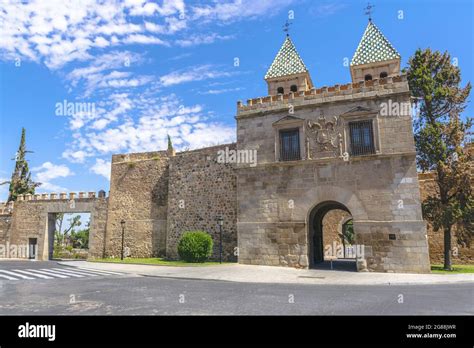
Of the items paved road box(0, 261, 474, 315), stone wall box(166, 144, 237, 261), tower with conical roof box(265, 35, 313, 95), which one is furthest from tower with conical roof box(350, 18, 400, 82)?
paved road box(0, 261, 474, 315)

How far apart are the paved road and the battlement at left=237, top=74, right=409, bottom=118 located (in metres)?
10.7

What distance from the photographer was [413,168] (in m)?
17.0

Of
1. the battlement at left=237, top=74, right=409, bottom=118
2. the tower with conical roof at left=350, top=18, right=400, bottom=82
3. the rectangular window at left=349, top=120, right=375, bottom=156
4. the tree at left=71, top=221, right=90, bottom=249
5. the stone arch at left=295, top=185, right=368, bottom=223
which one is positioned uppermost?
the tower with conical roof at left=350, top=18, right=400, bottom=82

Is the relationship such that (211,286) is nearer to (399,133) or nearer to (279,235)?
(279,235)

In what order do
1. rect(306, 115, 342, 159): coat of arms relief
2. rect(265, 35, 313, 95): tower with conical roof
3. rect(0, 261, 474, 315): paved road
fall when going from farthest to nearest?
rect(265, 35, 313, 95): tower with conical roof → rect(306, 115, 342, 159): coat of arms relief → rect(0, 261, 474, 315): paved road

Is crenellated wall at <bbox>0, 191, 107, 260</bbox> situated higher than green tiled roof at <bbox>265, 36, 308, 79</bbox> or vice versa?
green tiled roof at <bbox>265, 36, 308, 79</bbox>

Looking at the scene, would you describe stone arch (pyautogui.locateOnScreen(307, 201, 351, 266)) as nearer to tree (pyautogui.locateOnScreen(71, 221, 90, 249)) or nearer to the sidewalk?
the sidewalk

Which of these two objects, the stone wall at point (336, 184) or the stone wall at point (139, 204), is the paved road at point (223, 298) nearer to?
the stone wall at point (336, 184)

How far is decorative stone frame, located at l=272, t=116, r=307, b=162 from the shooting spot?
19.6 meters

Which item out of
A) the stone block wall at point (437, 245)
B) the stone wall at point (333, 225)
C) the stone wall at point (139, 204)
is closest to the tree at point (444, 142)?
the stone block wall at point (437, 245)

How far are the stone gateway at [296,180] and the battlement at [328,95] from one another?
61 millimetres

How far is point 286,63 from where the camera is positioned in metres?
25.5

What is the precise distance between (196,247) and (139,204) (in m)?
8.40
